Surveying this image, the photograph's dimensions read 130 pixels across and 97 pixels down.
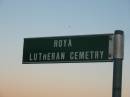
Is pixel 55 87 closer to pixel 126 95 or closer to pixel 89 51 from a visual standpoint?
pixel 89 51

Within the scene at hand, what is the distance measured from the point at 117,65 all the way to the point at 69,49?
1.32ft

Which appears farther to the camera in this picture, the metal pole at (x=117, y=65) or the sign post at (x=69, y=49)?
the sign post at (x=69, y=49)

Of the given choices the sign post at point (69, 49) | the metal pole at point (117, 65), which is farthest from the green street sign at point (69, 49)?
the metal pole at point (117, 65)

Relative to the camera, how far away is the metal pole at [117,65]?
131cm

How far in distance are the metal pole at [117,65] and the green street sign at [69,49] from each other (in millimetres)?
113

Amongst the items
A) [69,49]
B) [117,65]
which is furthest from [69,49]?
[117,65]

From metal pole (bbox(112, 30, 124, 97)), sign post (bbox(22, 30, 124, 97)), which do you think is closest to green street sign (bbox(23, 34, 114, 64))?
sign post (bbox(22, 30, 124, 97))

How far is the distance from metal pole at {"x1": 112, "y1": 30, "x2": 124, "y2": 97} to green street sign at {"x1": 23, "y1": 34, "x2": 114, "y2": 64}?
0.11 m

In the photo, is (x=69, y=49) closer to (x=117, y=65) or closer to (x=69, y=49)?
(x=69, y=49)

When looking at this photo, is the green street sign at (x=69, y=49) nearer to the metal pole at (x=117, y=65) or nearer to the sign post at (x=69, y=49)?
the sign post at (x=69, y=49)

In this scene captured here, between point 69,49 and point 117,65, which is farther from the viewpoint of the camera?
point 69,49

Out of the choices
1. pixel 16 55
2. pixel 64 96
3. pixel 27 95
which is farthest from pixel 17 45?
pixel 64 96

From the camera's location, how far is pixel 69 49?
168 cm

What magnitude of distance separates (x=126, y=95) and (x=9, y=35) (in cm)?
81
